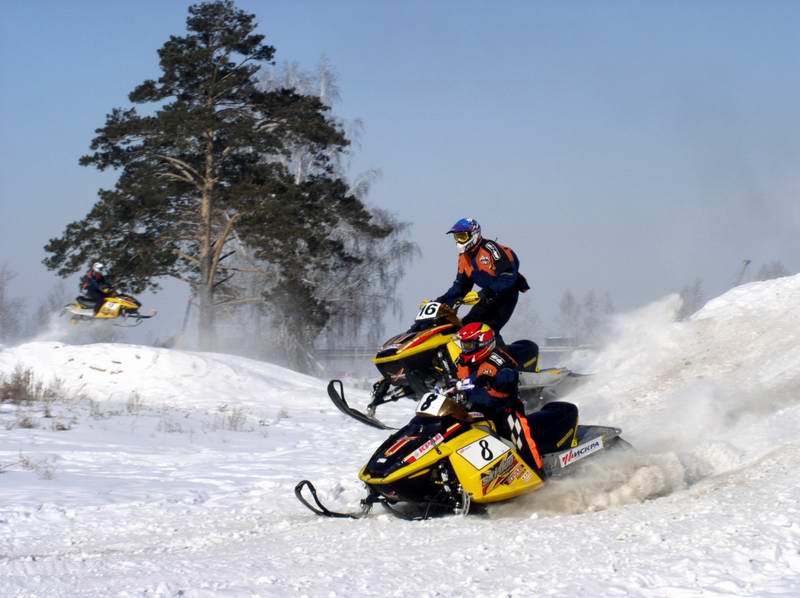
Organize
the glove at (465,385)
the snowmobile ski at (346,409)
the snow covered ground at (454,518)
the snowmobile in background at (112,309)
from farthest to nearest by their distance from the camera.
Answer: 1. the snowmobile in background at (112,309)
2. the snowmobile ski at (346,409)
3. the glove at (465,385)
4. the snow covered ground at (454,518)

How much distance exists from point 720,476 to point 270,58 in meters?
27.2

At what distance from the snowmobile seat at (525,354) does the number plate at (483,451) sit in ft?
10.2

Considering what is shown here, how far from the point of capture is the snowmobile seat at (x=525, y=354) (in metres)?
10.3

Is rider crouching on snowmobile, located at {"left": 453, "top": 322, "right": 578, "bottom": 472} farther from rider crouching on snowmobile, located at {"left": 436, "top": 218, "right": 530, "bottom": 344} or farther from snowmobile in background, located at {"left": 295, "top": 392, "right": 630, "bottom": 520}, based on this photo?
rider crouching on snowmobile, located at {"left": 436, "top": 218, "right": 530, "bottom": 344}

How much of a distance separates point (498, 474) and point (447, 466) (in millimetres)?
387

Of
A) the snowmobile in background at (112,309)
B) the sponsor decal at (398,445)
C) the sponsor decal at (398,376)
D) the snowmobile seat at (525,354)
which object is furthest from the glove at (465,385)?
the snowmobile in background at (112,309)

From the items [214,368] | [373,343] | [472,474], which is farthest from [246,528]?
[373,343]

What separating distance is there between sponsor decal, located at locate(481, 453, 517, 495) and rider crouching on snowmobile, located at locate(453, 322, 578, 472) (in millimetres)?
180

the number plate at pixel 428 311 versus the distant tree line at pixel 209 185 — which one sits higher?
the distant tree line at pixel 209 185

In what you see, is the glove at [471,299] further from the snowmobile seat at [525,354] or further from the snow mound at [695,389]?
the snow mound at [695,389]

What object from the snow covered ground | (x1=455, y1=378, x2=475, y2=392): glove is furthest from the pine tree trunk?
(x1=455, y1=378, x2=475, y2=392): glove

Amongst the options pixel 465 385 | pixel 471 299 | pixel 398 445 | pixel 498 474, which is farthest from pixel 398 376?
pixel 498 474

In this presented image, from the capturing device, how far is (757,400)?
35.6ft

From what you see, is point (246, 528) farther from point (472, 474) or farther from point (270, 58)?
point (270, 58)
